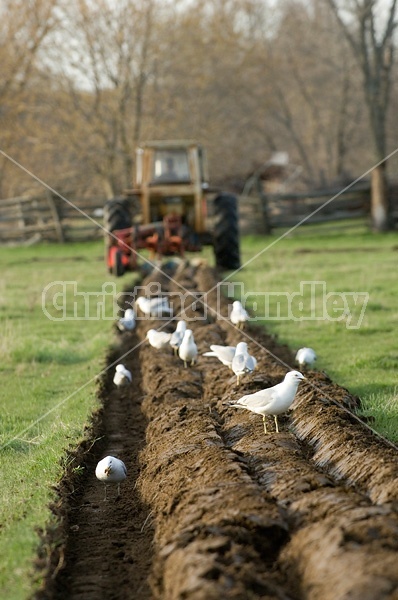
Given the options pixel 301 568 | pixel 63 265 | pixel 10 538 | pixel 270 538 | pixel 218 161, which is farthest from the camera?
pixel 218 161

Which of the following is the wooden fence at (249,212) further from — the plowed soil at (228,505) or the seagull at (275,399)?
the seagull at (275,399)

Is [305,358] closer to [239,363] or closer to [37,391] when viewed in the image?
[239,363]

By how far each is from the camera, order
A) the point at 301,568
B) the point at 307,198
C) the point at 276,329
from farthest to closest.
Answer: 1. the point at 307,198
2. the point at 276,329
3. the point at 301,568

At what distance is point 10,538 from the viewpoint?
5367 mm

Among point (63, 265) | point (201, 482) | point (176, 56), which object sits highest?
point (176, 56)

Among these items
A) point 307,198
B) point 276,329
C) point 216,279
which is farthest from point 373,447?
point 307,198

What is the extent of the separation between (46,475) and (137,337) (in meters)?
6.46

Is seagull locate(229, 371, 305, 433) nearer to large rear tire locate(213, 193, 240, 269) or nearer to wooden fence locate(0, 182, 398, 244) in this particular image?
large rear tire locate(213, 193, 240, 269)

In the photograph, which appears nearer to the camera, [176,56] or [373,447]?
[373,447]

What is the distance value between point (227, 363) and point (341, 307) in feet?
18.4

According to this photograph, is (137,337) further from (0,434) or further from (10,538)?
(10,538)

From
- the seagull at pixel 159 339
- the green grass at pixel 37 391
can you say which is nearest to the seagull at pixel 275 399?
the green grass at pixel 37 391

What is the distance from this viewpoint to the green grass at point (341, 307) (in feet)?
29.9

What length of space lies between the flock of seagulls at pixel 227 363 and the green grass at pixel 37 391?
39cm
